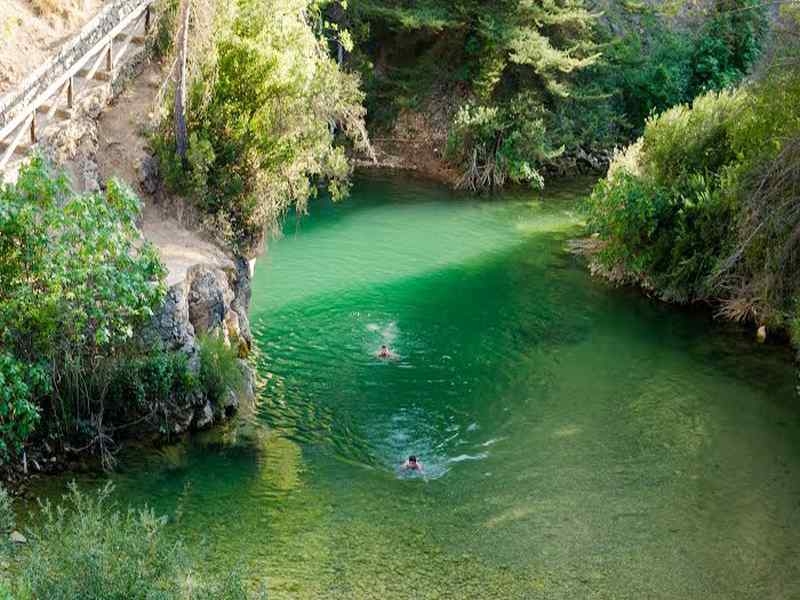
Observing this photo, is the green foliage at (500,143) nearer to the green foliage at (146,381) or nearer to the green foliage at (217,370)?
the green foliage at (217,370)

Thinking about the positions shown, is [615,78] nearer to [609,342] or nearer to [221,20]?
[609,342]

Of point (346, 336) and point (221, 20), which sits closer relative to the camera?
point (221, 20)

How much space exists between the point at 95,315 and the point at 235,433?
4071mm

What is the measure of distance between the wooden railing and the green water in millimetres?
7121

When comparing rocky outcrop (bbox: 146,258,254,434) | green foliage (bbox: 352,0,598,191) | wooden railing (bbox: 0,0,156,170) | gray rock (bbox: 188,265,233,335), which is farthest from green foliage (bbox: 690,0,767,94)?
gray rock (bbox: 188,265,233,335)

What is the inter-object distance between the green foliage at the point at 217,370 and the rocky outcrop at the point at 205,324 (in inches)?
5.2

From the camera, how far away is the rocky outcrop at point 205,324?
18.8m

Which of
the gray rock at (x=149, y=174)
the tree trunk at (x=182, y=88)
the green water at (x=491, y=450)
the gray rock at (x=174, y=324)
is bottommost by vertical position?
the green water at (x=491, y=450)

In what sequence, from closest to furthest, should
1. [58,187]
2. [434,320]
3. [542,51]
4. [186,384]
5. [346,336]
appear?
[58,187], [186,384], [346,336], [434,320], [542,51]

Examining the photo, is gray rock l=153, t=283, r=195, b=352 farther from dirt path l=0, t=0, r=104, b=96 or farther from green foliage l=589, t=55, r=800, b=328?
green foliage l=589, t=55, r=800, b=328

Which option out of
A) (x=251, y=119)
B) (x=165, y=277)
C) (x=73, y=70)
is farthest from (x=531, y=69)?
(x=165, y=277)

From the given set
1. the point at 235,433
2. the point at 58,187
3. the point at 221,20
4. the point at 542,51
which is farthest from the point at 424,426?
the point at 542,51

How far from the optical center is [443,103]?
150 ft

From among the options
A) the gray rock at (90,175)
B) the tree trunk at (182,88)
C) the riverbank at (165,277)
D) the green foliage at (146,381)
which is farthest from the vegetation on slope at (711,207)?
the gray rock at (90,175)
